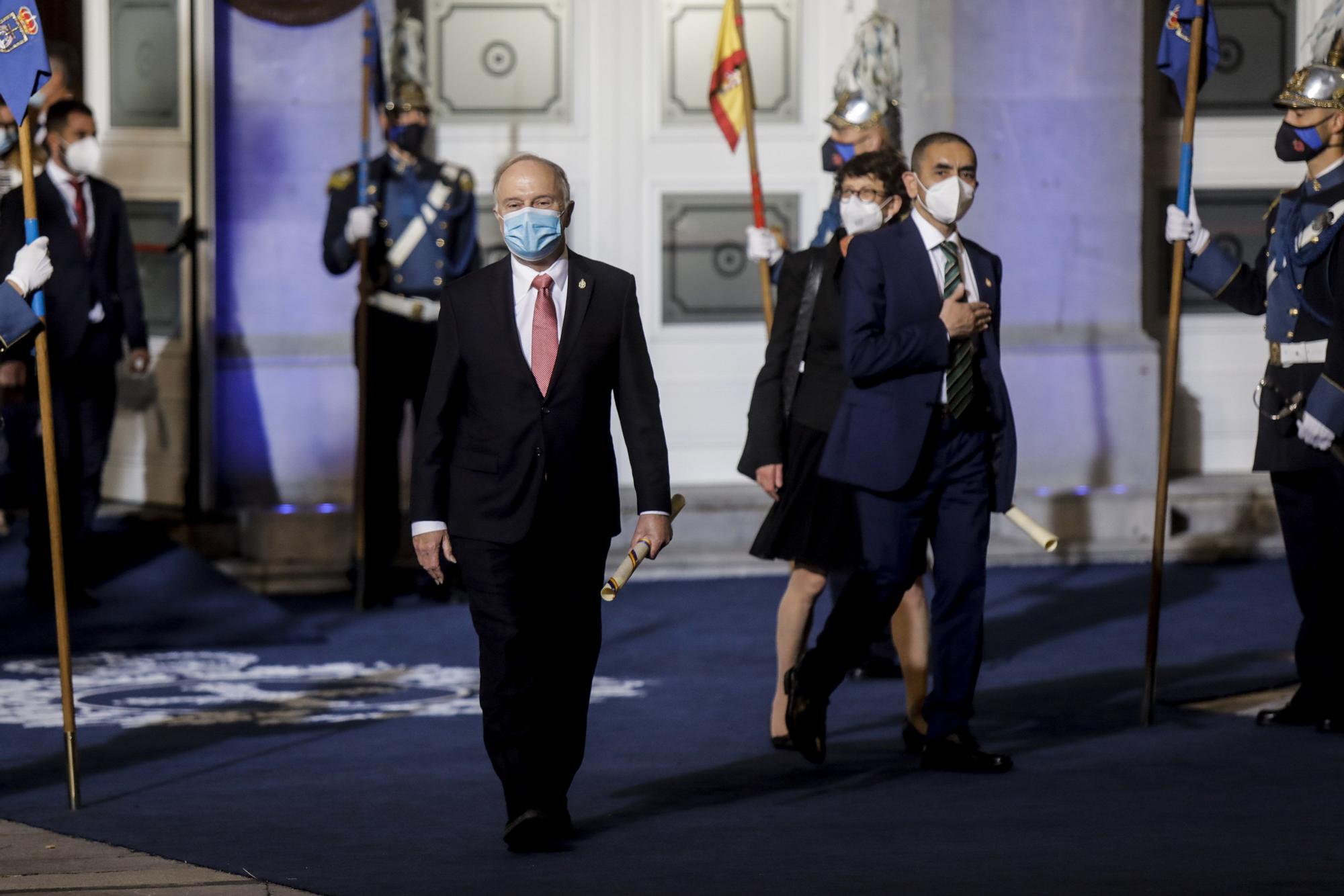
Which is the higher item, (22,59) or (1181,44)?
(1181,44)

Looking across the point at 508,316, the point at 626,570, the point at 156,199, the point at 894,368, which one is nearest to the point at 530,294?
the point at 508,316

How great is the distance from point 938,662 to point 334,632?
3.75m

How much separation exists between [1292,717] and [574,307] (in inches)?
115

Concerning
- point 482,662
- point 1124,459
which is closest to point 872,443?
point 482,662

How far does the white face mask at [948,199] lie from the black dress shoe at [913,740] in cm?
148

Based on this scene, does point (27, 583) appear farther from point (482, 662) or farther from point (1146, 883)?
point (1146, 883)

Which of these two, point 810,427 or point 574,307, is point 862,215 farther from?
point 574,307

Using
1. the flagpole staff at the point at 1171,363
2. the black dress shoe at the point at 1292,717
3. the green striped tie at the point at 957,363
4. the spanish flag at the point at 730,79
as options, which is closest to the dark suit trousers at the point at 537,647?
the green striped tie at the point at 957,363

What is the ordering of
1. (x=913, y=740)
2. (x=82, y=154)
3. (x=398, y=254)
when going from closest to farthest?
1. (x=913, y=740)
2. (x=82, y=154)
3. (x=398, y=254)

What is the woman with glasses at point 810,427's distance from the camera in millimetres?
7156

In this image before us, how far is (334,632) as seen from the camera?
384 inches

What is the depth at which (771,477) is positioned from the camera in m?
7.26

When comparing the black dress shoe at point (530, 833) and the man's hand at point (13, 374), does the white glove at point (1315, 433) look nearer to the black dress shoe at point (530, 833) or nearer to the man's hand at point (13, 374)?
the black dress shoe at point (530, 833)

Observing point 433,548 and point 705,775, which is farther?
point 705,775
